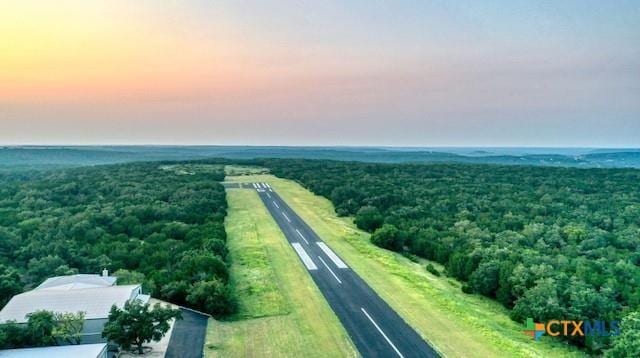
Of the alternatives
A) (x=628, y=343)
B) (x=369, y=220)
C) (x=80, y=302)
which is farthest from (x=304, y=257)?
(x=628, y=343)

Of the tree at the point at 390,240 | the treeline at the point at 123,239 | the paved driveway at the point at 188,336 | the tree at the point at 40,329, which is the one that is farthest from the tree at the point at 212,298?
the tree at the point at 390,240

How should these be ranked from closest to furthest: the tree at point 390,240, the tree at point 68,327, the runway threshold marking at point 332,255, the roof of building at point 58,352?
the roof of building at point 58,352 → the tree at point 68,327 → the runway threshold marking at point 332,255 → the tree at point 390,240

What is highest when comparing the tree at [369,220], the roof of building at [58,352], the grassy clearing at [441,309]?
the roof of building at [58,352]

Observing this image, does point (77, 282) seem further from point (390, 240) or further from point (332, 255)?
point (390, 240)

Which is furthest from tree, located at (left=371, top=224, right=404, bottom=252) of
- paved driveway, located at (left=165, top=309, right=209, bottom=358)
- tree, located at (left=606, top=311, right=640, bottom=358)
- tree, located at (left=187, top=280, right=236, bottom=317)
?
tree, located at (left=606, top=311, right=640, bottom=358)

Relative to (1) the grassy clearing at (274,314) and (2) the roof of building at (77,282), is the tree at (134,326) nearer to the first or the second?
(1) the grassy clearing at (274,314)

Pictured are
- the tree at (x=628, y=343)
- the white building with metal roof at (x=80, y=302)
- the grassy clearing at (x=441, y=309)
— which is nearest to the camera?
the tree at (x=628, y=343)

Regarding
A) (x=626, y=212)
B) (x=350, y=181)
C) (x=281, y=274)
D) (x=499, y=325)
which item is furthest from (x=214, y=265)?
(x=350, y=181)

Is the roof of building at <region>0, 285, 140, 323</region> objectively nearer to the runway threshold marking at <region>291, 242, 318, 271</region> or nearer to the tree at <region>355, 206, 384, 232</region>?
the runway threshold marking at <region>291, 242, 318, 271</region>
